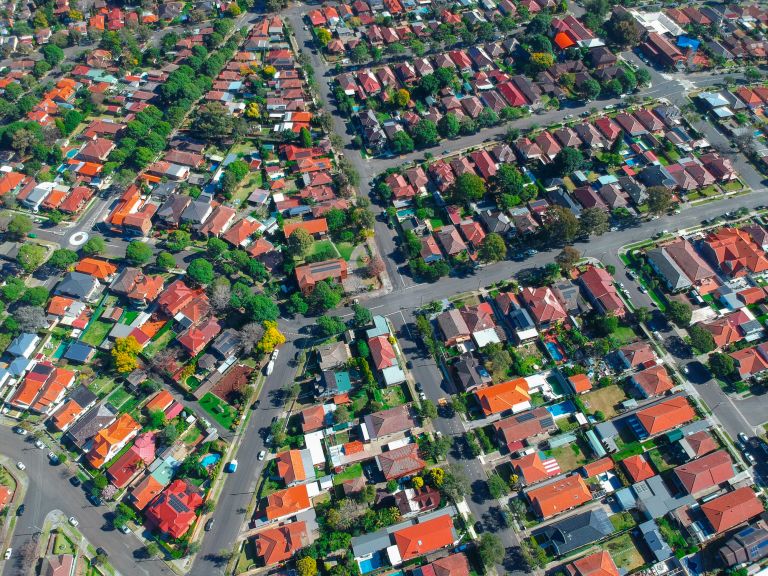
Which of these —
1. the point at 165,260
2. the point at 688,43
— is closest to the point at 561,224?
the point at 165,260

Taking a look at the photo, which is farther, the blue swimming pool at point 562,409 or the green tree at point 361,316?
the green tree at point 361,316

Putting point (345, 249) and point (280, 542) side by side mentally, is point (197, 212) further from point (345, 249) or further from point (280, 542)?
point (280, 542)

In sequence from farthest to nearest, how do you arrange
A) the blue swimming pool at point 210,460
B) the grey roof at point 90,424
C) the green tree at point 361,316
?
the green tree at point 361,316 → the grey roof at point 90,424 → the blue swimming pool at point 210,460

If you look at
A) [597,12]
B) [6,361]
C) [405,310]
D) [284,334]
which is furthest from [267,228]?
[597,12]

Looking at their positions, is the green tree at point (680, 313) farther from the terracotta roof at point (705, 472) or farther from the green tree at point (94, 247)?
the green tree at point (94, 247)

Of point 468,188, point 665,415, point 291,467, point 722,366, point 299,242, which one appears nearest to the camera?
point 291,467

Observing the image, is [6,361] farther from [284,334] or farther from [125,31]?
[125,31]

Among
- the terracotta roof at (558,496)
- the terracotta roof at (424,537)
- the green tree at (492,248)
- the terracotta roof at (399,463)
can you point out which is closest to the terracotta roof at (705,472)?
the terracotta roof at (558,496)
